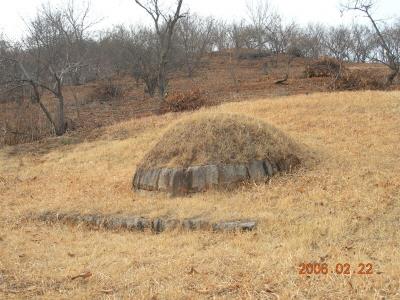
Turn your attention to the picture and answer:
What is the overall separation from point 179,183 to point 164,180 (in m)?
0.36

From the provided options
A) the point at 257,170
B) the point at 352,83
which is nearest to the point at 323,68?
the point at 352,83

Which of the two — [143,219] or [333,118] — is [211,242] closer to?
[143,219]

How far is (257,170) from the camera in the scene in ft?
30.6

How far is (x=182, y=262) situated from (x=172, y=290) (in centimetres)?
92

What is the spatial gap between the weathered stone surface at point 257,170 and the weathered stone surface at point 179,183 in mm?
1186

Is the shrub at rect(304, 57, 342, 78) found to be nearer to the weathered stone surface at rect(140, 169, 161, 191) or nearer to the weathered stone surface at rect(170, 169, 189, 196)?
the weathered stone surface at rect(140, 169, 161, 191)

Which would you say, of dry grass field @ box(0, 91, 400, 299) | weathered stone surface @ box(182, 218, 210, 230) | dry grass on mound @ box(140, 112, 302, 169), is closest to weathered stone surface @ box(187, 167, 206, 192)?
dry grass on mound @ box(140, 112, 302, 169)

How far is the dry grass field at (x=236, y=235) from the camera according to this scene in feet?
17.1

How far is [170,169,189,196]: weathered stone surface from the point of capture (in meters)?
9.27

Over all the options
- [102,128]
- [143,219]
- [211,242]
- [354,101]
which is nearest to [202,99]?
[102,128]

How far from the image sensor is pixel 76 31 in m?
31.2

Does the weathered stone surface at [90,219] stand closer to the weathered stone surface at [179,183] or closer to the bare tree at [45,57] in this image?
the weathered stone surface at [179,183]
